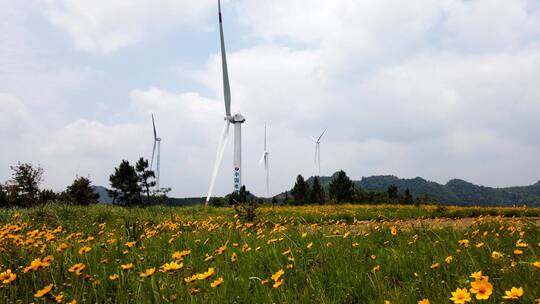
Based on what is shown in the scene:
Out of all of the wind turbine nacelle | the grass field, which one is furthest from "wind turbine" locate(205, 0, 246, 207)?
the grass field

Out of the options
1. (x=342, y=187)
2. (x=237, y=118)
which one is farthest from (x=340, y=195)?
(x=237, y=118)

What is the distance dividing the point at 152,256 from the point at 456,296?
376 centimetres

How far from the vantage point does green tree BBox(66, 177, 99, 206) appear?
47.9 meters

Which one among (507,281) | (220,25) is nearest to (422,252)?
(507,281)

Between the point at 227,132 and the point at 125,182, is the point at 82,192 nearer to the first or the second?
the point at 125,182

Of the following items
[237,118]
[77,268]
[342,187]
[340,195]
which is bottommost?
[77,268]

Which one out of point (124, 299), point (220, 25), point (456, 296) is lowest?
point (124, 299)

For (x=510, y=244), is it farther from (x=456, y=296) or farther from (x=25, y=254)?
(x=25, y=254)

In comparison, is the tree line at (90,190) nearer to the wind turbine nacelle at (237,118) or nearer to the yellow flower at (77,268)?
the wind turbine nacelle at (237,118)

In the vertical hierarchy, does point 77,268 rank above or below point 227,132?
below

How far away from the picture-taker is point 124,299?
3.17 meters

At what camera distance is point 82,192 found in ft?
160

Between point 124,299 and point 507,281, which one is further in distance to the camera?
point 124,299

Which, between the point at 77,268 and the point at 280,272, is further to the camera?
the point at 77,268
